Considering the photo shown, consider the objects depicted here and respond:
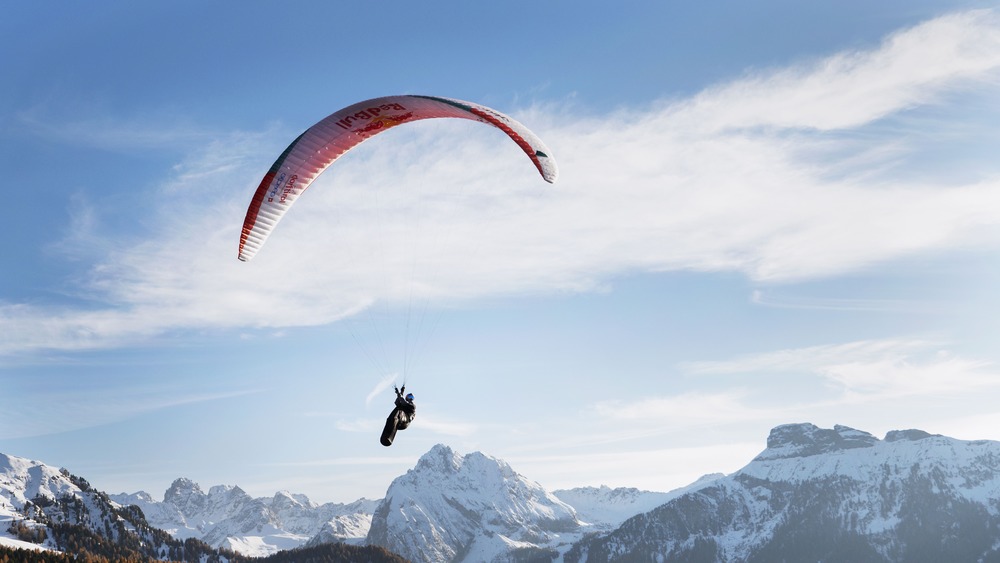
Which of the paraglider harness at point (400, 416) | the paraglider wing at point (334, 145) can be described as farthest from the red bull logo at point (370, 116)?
the paraglider harness at point (400, 416)

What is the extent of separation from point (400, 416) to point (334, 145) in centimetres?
1263

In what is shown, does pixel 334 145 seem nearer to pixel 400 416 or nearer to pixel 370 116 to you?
pixel 370 116

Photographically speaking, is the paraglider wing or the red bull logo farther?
the red bull logo

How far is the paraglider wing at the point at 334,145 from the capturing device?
123ft

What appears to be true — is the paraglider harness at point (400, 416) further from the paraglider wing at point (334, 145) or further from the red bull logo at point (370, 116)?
the red bull logo at point (370, 116)

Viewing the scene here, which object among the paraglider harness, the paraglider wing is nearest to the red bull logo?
the paraglider wing

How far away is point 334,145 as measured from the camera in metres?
38.8

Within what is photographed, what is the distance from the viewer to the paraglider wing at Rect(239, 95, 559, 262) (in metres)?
37.5

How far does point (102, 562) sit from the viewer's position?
19950cm

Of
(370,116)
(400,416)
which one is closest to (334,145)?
(370,116)

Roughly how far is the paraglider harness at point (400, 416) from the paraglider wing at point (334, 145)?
29.9 feet

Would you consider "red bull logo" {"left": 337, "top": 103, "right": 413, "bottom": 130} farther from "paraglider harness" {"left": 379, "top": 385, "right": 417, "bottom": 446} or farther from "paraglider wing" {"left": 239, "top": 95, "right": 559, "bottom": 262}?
"paraglider harness" {"left": 379, "top": 385, "right": 417, "bottom": 446}

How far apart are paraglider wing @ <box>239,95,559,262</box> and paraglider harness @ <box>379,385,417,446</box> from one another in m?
9.12

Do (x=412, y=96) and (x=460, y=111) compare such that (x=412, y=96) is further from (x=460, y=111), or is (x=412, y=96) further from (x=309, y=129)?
(x=309, y=129)
